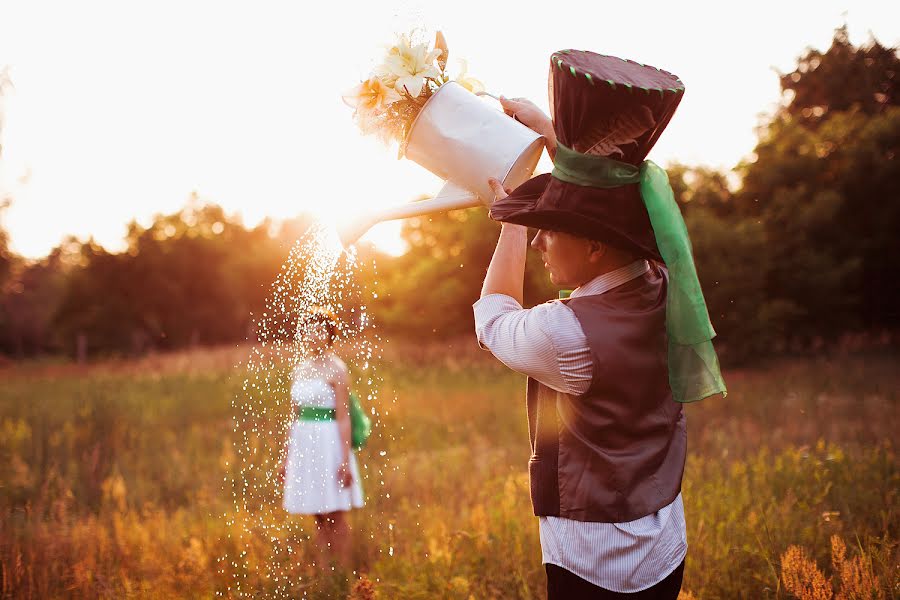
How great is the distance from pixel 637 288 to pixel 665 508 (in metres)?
0.60

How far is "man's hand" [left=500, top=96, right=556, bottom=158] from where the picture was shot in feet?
6.46

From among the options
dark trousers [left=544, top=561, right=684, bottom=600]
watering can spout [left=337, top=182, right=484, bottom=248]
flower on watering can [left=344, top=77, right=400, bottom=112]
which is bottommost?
dark trousers [left=544, top=561, right=684, bottom=600]

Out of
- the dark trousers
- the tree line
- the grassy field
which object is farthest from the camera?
the tree line

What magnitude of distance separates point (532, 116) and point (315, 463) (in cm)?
362

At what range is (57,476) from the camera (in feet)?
19.1

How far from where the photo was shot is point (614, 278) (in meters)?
1.75

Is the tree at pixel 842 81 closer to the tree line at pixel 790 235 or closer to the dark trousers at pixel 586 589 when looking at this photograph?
the tree line at pixel 790 235

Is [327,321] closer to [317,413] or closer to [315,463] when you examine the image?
[317,413]

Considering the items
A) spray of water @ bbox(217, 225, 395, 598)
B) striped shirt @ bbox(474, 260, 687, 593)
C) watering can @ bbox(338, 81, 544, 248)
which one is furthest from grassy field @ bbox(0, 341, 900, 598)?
watering can @ bbox(338, 81, 544, 248)

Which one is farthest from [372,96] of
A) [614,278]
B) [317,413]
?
[317,413]

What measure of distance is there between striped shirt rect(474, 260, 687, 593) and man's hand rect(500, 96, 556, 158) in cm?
46

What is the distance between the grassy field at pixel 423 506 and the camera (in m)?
3.54

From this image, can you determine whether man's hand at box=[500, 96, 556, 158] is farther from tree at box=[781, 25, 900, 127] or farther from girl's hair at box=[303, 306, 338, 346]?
tree at box=[781, 25, 900, 127]

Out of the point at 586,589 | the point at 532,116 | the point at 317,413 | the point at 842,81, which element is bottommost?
the point at 586,589
